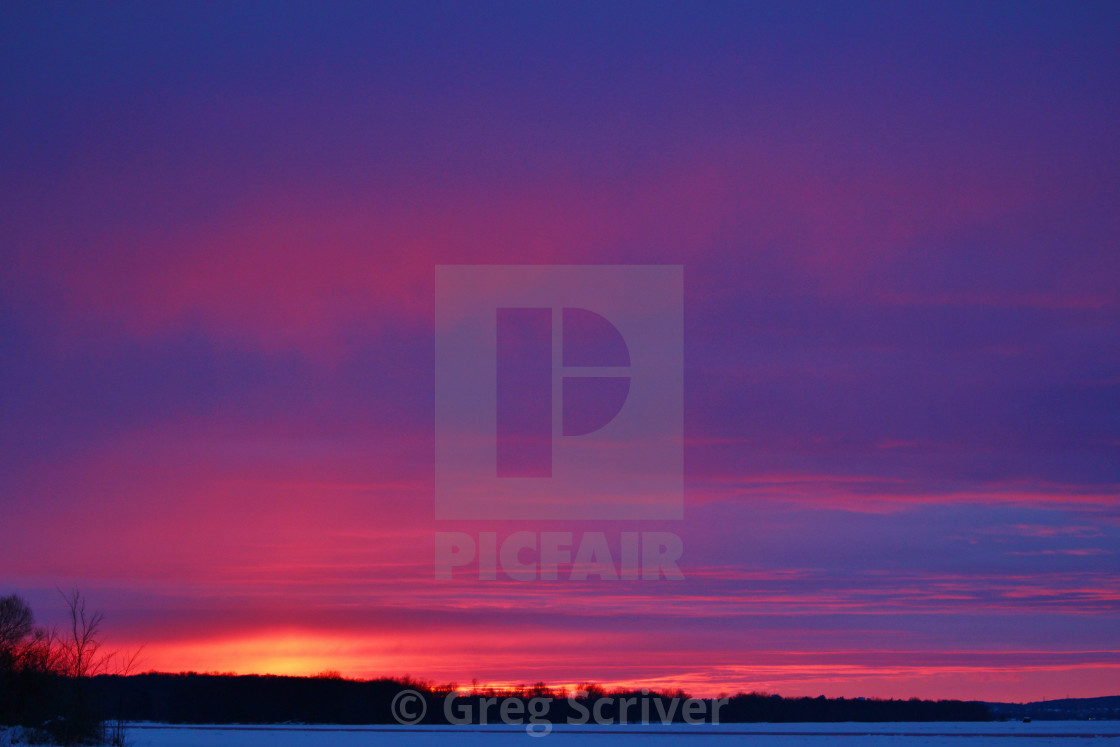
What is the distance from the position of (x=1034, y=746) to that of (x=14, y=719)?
4728 centimetres

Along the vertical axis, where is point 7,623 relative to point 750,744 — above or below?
above

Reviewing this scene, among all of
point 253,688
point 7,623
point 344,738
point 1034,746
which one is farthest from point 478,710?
point 1034,746

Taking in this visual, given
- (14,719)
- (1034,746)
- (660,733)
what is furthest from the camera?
(660,733)

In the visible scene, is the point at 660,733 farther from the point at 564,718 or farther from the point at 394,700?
the point at 394,700

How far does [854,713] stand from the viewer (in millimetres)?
97375

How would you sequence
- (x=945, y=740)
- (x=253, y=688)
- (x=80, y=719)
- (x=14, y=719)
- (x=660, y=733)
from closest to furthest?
(x=80, y=719) < (x=14, y=719) < (x=945, y=740) < (x=660, y=733) < (x=253, y=688)

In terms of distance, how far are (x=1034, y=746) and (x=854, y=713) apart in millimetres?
50198

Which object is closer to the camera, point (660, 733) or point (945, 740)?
point (945, 740)

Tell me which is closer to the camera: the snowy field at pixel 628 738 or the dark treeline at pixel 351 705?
the snowy field at pixel 628 738

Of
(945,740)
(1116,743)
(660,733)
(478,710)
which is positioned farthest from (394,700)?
(1116,743)

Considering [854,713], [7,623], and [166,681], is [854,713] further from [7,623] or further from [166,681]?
[7,623]

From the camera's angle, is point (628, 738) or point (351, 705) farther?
Answer: point (351, 705)

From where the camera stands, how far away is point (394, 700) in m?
92.4

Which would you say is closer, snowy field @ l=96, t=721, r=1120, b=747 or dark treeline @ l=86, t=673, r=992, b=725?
snowy field @ l=96, t=721, r=1120, b=747
